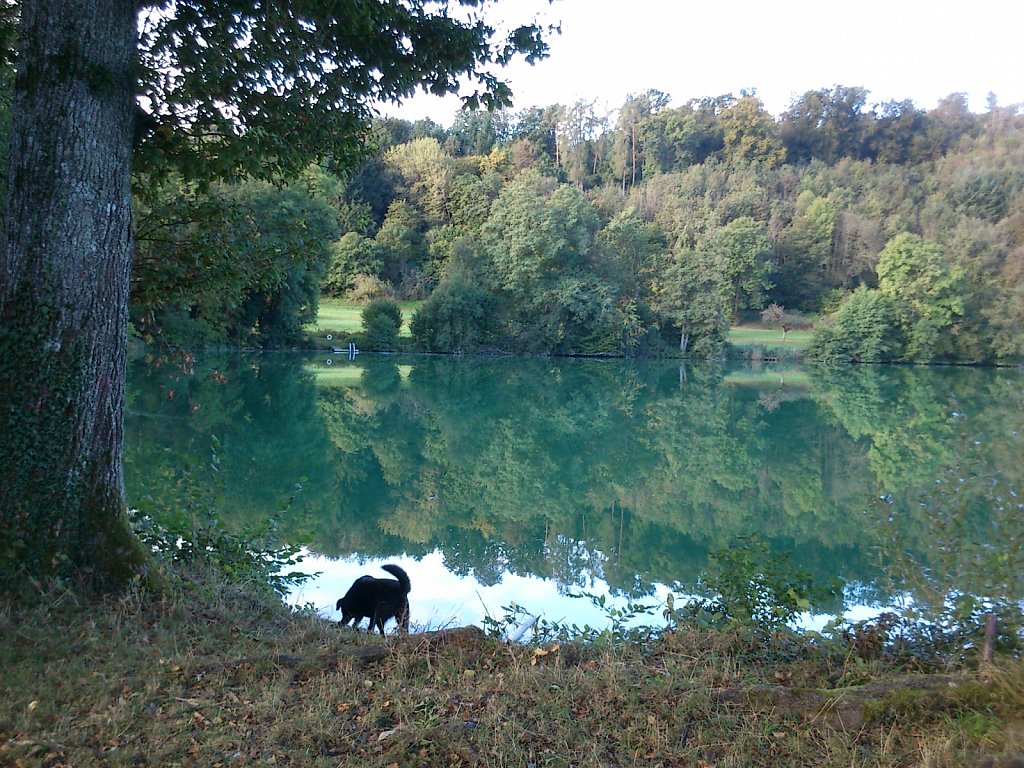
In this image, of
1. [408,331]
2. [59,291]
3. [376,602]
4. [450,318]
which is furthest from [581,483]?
[408,331]

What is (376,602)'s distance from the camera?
5660 mm

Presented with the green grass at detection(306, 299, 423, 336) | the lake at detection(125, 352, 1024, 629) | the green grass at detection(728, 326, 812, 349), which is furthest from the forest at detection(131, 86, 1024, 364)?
the lake at detection(125, 352, 1024, 629)

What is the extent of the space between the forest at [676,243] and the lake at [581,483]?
37.4 ft

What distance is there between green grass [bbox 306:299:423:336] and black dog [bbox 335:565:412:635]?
40.1m

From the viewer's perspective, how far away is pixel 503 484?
13531 millimetres

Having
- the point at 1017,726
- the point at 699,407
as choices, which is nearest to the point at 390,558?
the point at 1017,726

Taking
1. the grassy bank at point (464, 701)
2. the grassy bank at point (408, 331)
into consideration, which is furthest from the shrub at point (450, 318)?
the grassy bank at point (464, 701)

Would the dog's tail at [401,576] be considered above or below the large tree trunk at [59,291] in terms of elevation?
below

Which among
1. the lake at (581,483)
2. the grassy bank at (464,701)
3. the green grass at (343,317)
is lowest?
the lake at (581,483)

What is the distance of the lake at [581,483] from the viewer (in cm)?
589

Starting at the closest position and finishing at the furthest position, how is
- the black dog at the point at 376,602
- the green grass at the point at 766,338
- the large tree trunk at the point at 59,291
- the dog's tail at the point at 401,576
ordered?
the large tree trunk at the point at 59,291 → the black dog at the point at 376,602 → the dog's tail at the point at 401,576 → the green grass at the point at 766,338

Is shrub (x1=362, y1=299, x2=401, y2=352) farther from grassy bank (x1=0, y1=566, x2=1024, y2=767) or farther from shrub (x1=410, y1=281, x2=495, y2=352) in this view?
grassy bank (x1=0, y1=566, x2=1024, y2=767)

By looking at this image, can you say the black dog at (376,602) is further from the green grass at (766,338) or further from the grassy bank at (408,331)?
the green grass at (766,338)

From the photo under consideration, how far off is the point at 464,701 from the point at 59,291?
120 inches
